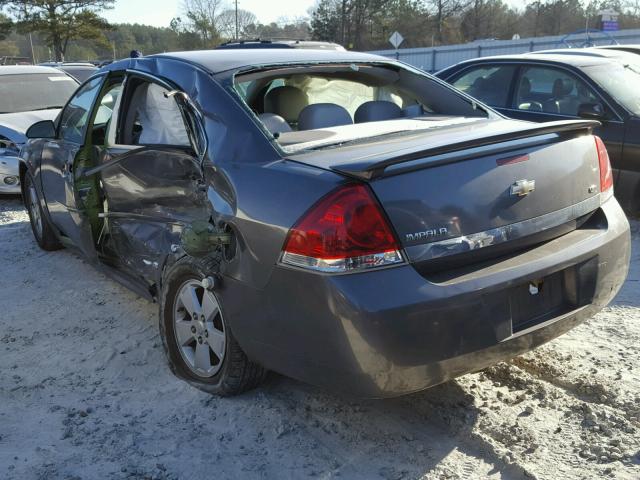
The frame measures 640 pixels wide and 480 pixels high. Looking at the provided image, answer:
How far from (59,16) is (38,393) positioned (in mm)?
43832

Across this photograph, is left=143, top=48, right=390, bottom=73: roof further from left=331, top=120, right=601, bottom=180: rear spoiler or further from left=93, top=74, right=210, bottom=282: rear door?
left=331, top=120, right=601, bottom=180: rear spoiler

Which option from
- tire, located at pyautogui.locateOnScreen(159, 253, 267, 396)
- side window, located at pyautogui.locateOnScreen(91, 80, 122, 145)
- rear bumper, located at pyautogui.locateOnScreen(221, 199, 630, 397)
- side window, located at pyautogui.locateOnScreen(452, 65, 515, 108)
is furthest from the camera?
side window, located at pyautogui.locateOnScreen(452, 65, 515, 108)

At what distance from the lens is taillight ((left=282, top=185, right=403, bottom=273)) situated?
238 cm

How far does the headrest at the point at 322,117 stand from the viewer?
12.0ft

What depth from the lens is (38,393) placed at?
3.37 m

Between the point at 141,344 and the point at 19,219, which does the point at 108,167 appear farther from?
the point at 19,219

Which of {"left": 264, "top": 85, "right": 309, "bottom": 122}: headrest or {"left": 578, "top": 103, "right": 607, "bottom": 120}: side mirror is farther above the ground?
{"left": 264, "top": 85, "right": 309, "bottom": 122}: headrest

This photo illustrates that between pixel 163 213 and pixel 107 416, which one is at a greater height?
pixel 163 213

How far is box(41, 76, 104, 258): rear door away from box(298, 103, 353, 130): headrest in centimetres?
153

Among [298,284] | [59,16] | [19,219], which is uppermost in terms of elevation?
[59,16]

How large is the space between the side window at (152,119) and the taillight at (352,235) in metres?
1.22

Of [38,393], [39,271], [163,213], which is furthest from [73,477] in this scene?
[39,271]

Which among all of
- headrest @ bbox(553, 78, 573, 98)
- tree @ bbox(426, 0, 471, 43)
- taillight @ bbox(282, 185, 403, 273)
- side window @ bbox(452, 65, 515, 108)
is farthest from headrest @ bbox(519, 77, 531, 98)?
tree @ bbox(426, 0, 471, 43)

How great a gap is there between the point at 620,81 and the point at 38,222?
18.9 feet
